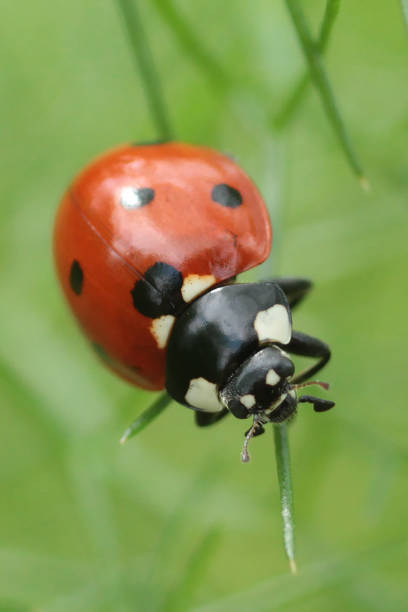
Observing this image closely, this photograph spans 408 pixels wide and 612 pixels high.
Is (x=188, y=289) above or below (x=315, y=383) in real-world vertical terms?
above

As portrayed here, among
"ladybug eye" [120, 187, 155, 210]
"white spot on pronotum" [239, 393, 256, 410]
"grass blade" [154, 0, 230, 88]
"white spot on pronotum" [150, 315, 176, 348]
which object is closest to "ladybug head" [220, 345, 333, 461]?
"white spot on pronotum" [239, 393, 256, 410]

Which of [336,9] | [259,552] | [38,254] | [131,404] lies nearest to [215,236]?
[336,9]

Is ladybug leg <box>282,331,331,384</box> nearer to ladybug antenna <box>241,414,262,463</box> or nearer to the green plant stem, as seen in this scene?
ladybug antenna <box>241,414,262,463</box>

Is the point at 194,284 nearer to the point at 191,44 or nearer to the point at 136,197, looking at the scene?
the point at 136,197

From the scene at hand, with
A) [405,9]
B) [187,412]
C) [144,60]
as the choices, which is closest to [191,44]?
[144,60]

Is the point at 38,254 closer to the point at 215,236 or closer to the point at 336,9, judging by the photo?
the point at 215,236

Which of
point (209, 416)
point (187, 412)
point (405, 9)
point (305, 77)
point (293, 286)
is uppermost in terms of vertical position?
point (405, 9)

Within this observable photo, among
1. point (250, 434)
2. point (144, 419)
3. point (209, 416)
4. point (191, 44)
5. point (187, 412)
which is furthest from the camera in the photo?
point (187, 412)
